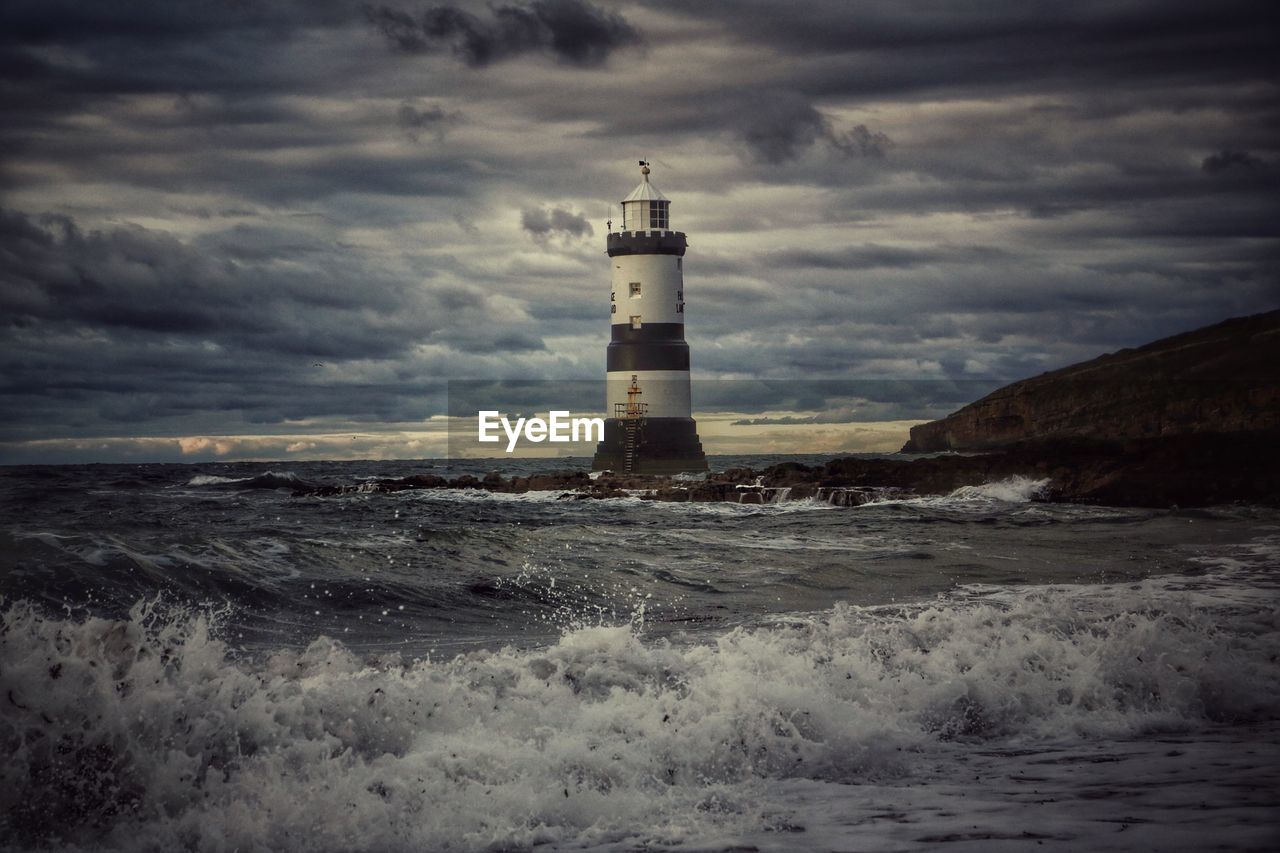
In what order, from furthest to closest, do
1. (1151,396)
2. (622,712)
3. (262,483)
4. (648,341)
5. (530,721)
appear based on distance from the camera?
(1151,396) → (262,483) → (648,341) → (622,712) → (530,721)

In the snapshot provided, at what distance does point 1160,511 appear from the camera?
2186cm

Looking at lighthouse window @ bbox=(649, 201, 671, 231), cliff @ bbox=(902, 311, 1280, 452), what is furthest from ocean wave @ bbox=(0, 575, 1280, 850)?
cliff @ bbox=(902, 311, 1280, 452)

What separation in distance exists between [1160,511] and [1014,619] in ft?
51.2

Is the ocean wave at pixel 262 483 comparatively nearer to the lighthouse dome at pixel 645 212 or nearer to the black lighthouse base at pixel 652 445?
the black lighthouse base at pixel 652 445

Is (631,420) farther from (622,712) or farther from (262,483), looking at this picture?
(622,712)

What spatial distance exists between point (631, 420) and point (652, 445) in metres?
1.00

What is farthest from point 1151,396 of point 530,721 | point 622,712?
point 530,721

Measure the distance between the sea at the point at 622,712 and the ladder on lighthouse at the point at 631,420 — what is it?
21.5 meters

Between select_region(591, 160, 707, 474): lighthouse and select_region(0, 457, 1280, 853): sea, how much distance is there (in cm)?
2140

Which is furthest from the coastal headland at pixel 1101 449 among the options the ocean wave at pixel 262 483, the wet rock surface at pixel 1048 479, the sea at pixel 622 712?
the sea at pixel 622 712

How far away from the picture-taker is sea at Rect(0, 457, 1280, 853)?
4.38 metres

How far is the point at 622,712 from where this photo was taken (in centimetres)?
562

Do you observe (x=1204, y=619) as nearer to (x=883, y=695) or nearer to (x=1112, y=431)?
(x=883, y=695)

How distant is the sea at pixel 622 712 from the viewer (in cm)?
438
